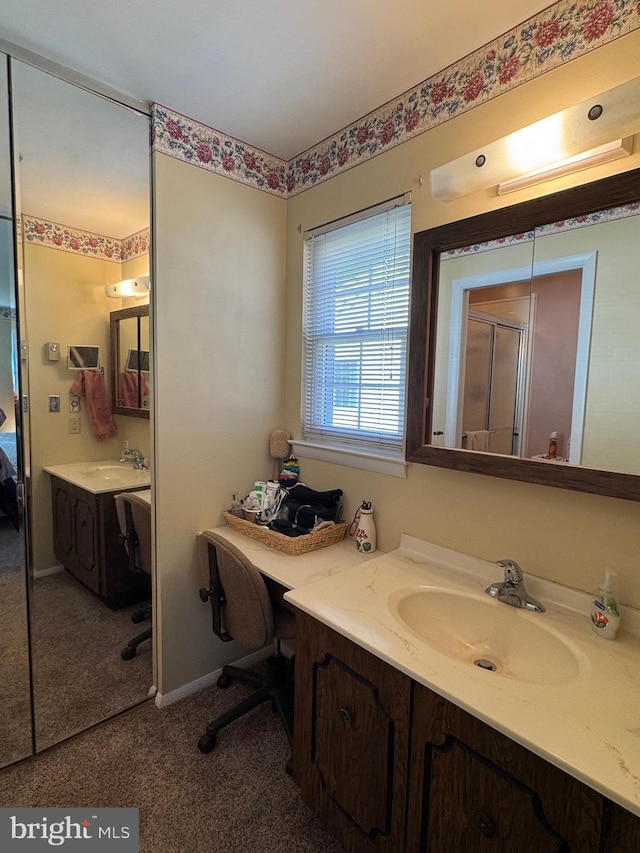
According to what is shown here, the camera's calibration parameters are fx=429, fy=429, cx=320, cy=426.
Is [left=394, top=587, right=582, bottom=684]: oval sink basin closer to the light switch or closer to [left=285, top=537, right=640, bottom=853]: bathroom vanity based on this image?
[left=285, top=537, right=640, bottom=853]: bathroom vanity

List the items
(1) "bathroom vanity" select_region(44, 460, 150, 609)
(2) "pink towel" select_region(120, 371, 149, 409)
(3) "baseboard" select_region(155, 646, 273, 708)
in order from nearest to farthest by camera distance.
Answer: (1) "bathroom vanity" select_region(44, 460, 150, 609) < (2) "pink towel" select_region(120, 371, 149, 409) < (3) "baseboard" select_region(155, 646, 273, 708)

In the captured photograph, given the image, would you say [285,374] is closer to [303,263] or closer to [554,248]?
[303,263]

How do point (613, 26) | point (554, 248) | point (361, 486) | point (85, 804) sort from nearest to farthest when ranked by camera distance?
point (613, 26), point (554, 248), point (85, 804), point (361, 486)

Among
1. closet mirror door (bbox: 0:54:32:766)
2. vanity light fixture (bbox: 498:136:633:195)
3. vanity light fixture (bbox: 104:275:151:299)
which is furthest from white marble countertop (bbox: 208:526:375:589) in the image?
vanity light fixture (bbox: 498:136:633:195)

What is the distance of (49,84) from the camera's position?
4.89 ft

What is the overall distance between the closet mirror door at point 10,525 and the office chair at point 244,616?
2.14ft

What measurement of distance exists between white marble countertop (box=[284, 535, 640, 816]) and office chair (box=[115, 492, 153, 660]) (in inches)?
34.9

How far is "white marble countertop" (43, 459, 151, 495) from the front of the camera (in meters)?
1.69

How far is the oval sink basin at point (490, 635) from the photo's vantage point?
114 centimetres

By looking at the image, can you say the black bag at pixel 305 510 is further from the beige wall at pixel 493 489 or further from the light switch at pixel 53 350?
the light switch at pixel 53 350

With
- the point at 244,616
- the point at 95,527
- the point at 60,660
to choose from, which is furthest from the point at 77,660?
the point at 244,616

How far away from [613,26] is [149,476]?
6.94ft

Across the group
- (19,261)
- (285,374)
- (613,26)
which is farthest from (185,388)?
(613,26)

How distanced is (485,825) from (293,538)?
105 cm
